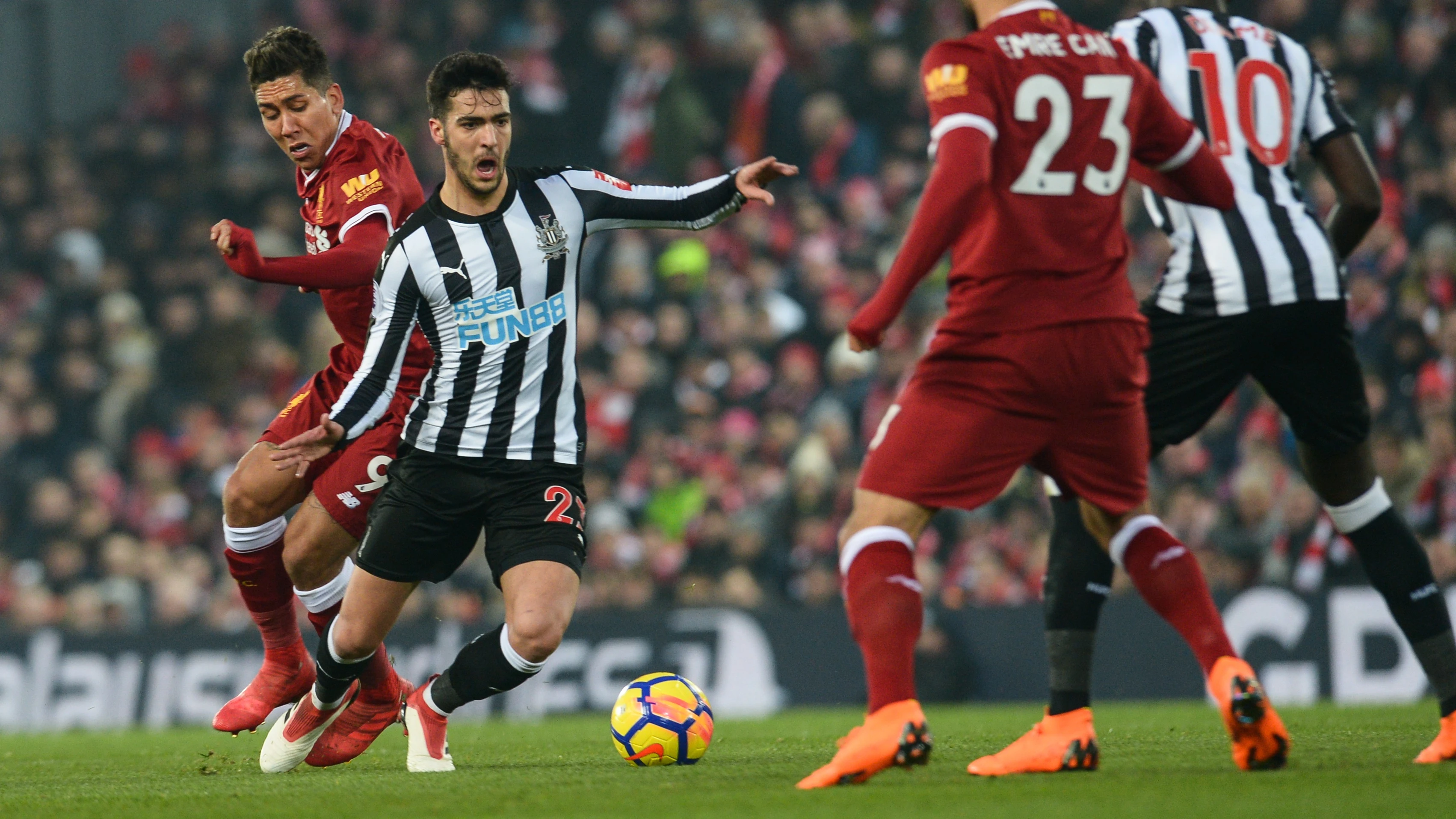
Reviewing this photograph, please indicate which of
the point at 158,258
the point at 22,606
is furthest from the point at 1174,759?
the point at 158,258

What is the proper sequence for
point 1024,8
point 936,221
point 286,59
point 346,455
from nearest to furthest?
point 936,221
point 1024,8
point 286,59
point 346,455

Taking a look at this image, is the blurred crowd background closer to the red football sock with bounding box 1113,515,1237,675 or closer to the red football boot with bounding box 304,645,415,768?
the red football boot with bounding box 304,645,415,768

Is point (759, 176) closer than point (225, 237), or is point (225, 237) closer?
point (225, 237)

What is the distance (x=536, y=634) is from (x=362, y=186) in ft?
5.75

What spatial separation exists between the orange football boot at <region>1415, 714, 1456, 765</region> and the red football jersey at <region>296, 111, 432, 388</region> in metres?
3.51

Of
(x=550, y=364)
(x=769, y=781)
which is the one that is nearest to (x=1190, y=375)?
(x=769, y=781)

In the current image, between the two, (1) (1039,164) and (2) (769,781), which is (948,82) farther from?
(2) (769,781)

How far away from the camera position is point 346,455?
604 centimetres

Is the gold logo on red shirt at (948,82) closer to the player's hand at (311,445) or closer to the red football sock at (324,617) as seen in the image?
the player's hand at (311,445)

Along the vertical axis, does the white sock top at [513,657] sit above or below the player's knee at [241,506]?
below

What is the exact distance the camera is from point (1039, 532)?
36.3 feet

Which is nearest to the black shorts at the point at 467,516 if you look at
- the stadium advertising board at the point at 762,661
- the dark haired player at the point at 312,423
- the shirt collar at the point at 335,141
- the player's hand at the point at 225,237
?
the dark haired player at the point at 312,423

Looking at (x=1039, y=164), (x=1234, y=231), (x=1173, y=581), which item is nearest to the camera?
(x=1039, y=164)

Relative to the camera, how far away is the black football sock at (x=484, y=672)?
17.7 ft
